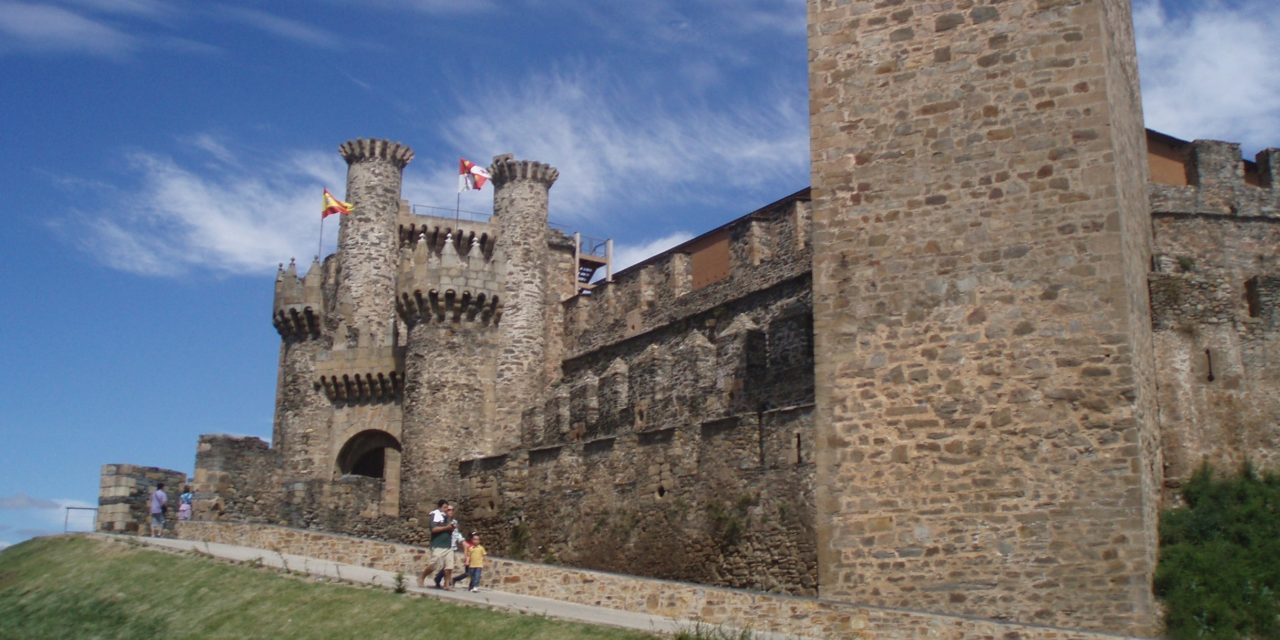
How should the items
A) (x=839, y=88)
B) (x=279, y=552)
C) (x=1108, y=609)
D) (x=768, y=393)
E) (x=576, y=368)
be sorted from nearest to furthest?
1. (x=1108, y=609)
2. (x=839, y=88)
3. (x=279, y=552)
4. (x=768, y=393)
5. (x=576, y=368)

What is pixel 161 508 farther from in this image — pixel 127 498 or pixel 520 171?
pixel 520 171

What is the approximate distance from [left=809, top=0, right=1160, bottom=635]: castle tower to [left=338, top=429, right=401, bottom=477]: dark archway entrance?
2275cm

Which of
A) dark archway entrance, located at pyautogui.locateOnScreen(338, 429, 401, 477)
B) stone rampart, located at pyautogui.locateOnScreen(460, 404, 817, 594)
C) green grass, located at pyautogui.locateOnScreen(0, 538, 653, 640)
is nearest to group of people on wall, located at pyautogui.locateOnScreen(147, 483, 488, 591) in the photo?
green grass, located at pyautogui.locateOnScreen(0, 538, 653, 640)

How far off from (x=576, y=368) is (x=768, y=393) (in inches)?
441

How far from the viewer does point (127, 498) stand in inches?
1008

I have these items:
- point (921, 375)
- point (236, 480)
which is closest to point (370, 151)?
point (236, 480)

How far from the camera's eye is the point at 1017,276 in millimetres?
14570

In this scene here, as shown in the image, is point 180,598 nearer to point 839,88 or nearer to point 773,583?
point 773,583

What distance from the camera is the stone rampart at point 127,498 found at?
25.4 m

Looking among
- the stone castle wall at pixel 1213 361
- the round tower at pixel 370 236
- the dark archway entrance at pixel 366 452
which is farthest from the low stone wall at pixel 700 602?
the round tower at pixel 370 236

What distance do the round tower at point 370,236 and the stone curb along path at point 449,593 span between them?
16175 millimetres

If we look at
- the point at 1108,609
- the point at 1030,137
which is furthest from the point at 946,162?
the point at 1108,609

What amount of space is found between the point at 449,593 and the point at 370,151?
25.7 meters

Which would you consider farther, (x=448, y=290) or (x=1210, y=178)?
(x=448, y=290)
